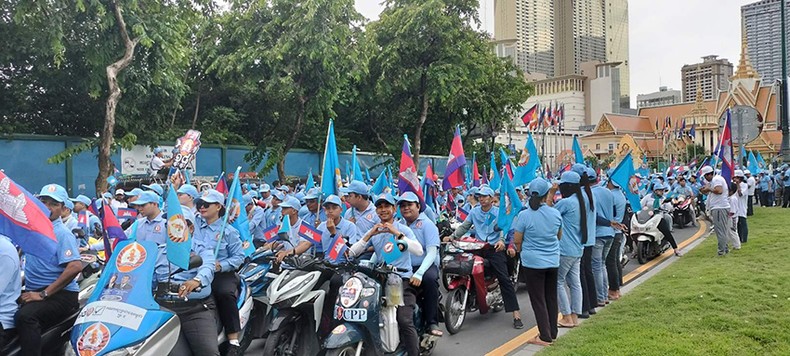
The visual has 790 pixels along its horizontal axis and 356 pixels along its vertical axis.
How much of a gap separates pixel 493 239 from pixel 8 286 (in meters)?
4.97

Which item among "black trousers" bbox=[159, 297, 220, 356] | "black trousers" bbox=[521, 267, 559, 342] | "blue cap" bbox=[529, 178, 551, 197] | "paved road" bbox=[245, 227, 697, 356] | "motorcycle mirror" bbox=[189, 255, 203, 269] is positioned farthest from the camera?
"paved road" bbox=[245, 227, 697, 356]

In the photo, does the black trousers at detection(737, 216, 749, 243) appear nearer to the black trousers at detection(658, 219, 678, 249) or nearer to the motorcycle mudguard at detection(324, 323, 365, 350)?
the black trousers at detection(658, 219, 678, 249)

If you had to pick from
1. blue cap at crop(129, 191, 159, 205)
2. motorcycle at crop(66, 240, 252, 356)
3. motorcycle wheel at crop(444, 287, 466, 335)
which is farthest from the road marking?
blue cap at crop(129, 191, 159, 205)

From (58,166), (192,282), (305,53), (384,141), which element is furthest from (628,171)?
(384,141)

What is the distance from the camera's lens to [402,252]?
5.12 m

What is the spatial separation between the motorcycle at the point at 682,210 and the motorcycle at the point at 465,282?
11.3m

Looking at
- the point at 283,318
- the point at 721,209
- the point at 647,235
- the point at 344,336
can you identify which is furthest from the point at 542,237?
the point at 721,209

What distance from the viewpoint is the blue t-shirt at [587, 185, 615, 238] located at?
7.32 meters

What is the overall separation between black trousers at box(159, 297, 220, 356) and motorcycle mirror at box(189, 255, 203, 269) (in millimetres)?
277

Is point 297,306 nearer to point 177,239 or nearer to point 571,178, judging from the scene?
point 177,239

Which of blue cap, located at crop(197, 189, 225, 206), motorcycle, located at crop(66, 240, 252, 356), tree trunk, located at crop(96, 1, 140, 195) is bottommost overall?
motorcycle, located at crop(66, 240, 252, 356)

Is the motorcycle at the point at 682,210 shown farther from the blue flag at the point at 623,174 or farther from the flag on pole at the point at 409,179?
the flag on pole at the point at 409,179

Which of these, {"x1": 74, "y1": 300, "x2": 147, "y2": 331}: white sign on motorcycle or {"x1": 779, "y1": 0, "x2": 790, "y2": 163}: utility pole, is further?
{"x1": 779, "y1": 0, "x2": 790, "y2": 163}: utility pole

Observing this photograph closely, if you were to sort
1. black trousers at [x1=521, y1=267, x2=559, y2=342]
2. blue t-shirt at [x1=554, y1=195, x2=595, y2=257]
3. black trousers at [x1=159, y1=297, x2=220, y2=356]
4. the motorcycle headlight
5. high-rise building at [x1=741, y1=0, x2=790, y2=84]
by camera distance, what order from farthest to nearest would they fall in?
high-rise building at [x1=741, y1=0, x2=790, y2=84] < blue t-shirt at [x1=554, y1=195, x2=595, y2=257] < black trousers at [x1=521, y1=267, x2=559, y2=342] < the motorcycle headlight < black trousers at [x1=159, y1=297, x2=220, y2=356]
